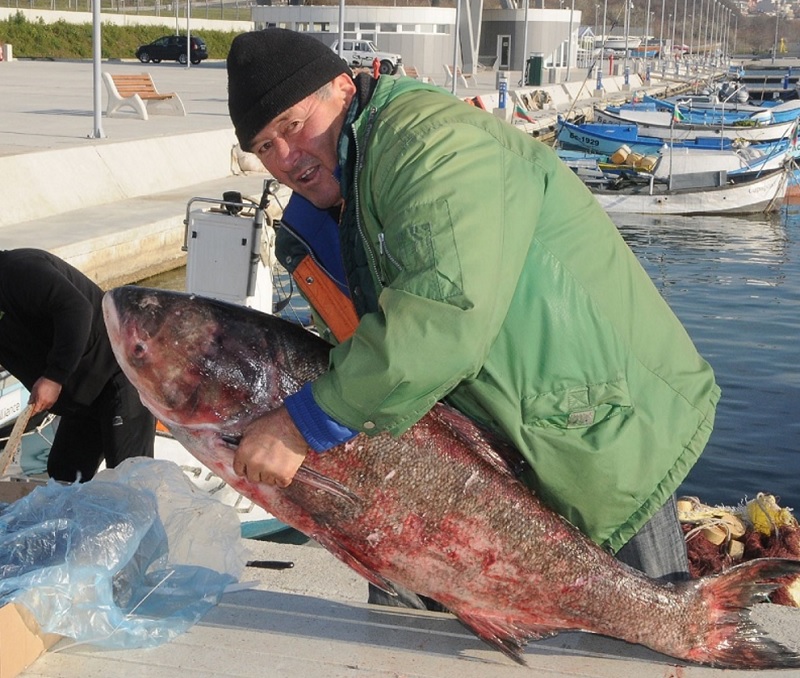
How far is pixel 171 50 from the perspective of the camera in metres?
56.8

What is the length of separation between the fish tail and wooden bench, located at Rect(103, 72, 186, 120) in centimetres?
2227

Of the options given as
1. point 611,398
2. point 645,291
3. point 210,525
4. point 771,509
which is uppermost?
point 645,291

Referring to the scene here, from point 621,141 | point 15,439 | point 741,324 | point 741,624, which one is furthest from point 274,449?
point 621,141

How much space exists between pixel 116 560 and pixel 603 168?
1110 inches

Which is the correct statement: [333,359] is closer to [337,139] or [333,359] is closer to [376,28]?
[337,139]

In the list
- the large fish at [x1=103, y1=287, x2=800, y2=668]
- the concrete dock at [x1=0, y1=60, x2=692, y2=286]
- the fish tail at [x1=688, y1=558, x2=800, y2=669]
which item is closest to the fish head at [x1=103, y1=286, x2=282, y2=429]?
the large fish at [x1=103, y1=287, x2=800, y2=668]

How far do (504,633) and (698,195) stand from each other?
26134mm

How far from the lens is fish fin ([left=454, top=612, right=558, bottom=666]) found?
345 centimetres

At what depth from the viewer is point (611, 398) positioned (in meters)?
3.17

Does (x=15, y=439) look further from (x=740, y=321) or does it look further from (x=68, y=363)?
(x=740, y=321)

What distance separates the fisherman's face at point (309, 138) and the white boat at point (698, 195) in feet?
81.6

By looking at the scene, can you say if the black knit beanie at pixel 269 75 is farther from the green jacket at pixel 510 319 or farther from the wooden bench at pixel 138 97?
the wooden bench at pixel 138 97

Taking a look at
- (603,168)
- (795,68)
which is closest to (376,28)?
(603,168)

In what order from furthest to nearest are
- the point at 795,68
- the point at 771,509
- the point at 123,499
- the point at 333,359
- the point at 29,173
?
the point at 795,68, the point at 29,173, the point at 771,509, the point at 123,499, the point at 333,359
